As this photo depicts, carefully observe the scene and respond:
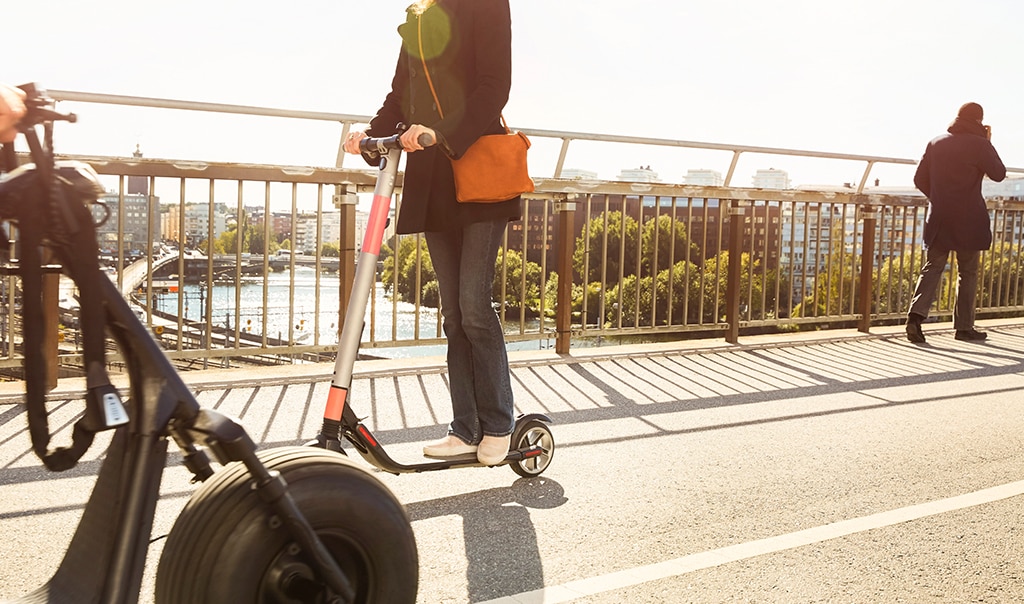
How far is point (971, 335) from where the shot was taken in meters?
9.24

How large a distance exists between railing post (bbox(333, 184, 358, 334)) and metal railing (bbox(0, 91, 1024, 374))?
0.01 meters

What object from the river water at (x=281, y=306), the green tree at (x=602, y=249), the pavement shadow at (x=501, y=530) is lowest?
the pavement shadow at (x=501, y=530)

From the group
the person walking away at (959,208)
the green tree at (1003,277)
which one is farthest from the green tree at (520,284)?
the green tree at (1003,277)

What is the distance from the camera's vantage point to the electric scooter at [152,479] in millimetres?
1657

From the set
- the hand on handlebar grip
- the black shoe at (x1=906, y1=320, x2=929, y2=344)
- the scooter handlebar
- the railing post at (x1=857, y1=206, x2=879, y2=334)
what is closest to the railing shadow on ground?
the black shoe at (x1=906, y1=320, x2=929, y2=344)

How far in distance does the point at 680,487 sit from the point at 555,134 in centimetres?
399

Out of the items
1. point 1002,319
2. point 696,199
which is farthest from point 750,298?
point 1002,319

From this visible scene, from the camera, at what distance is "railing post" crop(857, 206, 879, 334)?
31.0 ft

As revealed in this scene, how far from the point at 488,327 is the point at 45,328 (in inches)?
83.7

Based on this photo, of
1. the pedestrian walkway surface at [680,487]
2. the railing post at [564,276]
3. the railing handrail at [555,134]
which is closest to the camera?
the pedestrian walkway surface at [680,487]

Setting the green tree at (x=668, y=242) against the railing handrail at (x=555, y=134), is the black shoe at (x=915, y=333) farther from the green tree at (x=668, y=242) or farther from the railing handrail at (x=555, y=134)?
the green tree at (x=668, y=242)

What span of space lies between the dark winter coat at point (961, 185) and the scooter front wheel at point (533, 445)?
6.56m

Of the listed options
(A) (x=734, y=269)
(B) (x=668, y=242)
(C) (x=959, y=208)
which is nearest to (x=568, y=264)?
(B) (x=668, y=242)

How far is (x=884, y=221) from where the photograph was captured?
9766mm
